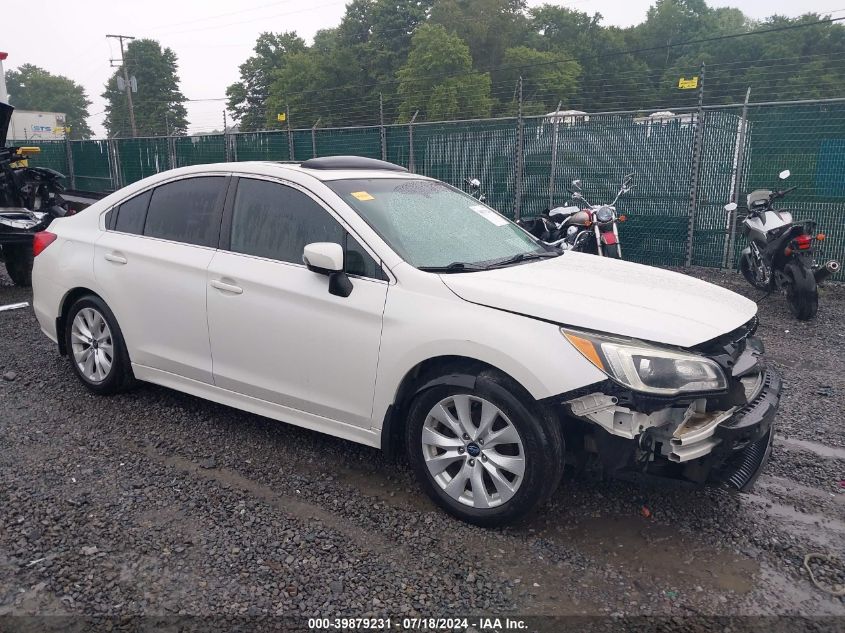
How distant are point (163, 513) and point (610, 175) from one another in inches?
346

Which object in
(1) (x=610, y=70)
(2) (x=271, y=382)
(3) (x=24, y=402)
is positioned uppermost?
(1) (x=610, y=70)

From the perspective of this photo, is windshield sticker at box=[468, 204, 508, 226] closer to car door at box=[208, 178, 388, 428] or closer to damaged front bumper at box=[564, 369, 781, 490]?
car door at box=[208, 178, 388, 428]

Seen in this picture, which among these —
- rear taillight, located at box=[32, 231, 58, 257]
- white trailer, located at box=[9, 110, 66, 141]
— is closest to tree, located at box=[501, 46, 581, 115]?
white trailer, located at box=[9, 110, 66, 141]

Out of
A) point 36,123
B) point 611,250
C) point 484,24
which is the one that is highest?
point 484,24

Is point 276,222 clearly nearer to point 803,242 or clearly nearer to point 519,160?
point 803,242

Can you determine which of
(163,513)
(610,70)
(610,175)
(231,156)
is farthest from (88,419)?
(610,70)

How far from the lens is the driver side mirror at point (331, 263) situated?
11.3 feet

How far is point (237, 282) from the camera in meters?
3.91

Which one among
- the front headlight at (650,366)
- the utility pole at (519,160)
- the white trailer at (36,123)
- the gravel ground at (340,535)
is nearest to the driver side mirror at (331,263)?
the gravel ground at (340,535)

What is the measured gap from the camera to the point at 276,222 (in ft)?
13.0

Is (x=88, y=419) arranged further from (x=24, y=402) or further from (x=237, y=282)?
(x=237, y=282)

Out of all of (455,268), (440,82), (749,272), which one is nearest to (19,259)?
(455,268)

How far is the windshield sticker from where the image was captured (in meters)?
4.41

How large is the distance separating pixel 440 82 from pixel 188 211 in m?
52.0
